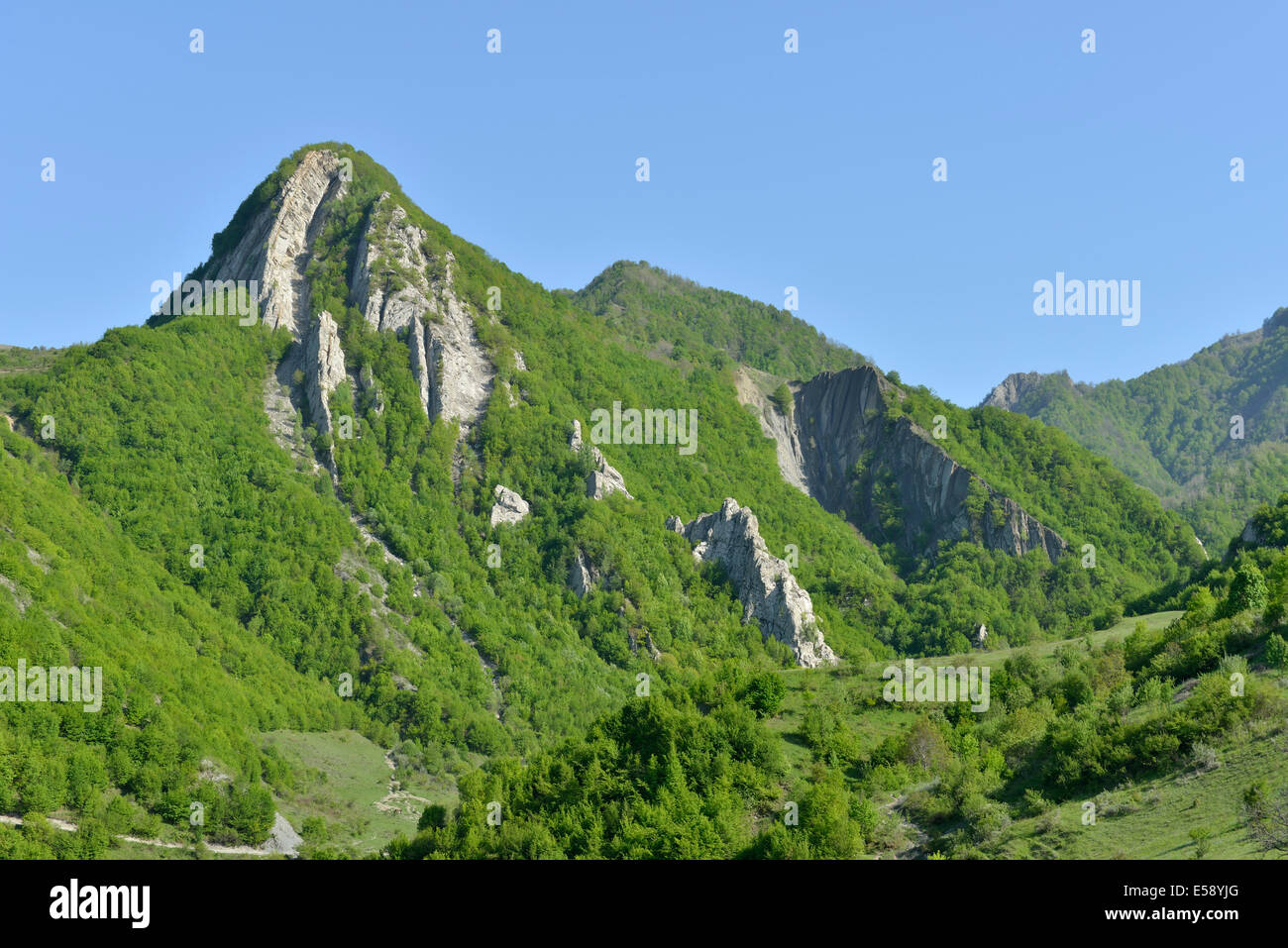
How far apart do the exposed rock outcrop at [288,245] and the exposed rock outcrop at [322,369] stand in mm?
8820

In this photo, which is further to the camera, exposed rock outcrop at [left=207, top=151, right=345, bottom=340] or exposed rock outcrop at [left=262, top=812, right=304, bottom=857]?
exposed rock outcrop at [left=207, top=151, right=345, bottom=340]

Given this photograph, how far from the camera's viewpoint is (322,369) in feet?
516

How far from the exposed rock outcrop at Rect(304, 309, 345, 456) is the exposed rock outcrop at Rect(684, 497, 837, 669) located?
49.7 meters

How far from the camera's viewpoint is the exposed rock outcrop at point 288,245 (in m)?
170

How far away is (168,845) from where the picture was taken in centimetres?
8375

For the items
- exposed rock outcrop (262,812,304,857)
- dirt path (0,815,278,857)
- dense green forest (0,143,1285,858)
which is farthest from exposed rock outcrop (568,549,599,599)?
dirt path (0,815,278,857)

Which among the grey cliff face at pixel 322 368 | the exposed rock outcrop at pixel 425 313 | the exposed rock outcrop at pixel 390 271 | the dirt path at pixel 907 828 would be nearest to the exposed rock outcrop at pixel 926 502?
the exposed rock outcrop at pixel 425 313

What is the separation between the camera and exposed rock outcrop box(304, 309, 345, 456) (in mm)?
154875

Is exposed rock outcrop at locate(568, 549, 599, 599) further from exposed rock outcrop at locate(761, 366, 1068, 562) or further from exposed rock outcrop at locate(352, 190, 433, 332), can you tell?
exposed rock outcrop at locate(761, 366, 1068, 562)

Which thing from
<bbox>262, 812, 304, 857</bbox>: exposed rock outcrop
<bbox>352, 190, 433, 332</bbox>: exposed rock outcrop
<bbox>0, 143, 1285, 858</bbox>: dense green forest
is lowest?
<bbox>262, 812, 304, 857</bbox>: exposed rock outcrop

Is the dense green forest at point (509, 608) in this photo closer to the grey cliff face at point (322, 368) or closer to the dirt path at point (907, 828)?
the dirt path at point (907, 828)

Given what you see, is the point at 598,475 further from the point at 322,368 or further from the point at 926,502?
the point at 926,502
